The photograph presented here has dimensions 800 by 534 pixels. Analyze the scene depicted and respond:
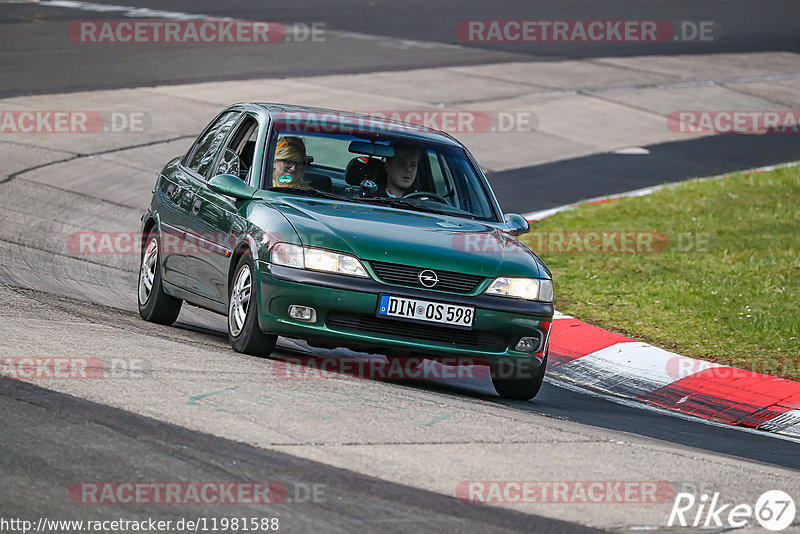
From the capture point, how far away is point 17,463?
5.04m

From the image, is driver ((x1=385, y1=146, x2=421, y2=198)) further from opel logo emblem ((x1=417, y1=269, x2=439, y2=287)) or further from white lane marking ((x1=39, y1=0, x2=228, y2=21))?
white lane marking ((x1=39, y1=0, x2=228, y2=21))

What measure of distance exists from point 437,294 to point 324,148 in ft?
11.8

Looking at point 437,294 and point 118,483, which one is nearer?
point 118,483

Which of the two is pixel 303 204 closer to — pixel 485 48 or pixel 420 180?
pixel 420 180

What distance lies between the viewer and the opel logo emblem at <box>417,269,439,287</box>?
24.2ft

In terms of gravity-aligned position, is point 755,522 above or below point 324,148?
below

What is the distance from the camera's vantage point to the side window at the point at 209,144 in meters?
9.25

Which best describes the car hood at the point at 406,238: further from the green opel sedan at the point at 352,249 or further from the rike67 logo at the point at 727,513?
the rike67 logo at the point at 727,513

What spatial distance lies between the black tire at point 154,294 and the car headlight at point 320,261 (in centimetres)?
210

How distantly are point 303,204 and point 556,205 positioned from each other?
8429 mm

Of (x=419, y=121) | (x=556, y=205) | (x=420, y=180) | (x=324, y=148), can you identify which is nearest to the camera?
(x=420, y=180)

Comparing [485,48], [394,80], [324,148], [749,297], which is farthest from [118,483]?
[485,48]

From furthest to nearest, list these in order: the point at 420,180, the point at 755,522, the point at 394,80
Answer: the point at 394,80 → the point at 420,180 → the point at 755,522

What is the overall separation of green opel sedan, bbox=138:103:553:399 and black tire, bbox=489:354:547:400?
1cm
